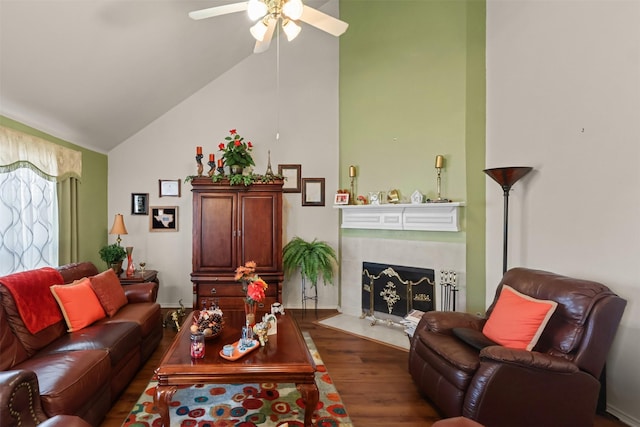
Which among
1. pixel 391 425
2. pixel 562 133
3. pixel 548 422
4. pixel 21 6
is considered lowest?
pixel 391 425

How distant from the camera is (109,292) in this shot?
2688mm

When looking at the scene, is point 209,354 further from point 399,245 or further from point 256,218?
point 399,245

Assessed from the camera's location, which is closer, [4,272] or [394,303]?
[4,272]

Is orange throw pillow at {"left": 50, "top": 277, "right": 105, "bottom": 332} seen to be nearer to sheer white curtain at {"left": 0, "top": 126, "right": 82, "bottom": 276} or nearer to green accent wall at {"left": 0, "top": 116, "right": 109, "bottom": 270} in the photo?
sheer white curtain at {"left": 0, "top": 126, "right": 82, "bottom": 276}

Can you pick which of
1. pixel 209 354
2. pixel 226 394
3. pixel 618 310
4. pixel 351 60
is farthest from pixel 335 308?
pixel 351 60

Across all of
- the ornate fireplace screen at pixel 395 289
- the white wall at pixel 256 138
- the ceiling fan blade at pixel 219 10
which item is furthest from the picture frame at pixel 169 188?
the ornate fireplace screen at pixel 395 289

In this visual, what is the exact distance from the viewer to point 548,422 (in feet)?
5.58

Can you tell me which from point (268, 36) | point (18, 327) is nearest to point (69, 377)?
point (18, 327)

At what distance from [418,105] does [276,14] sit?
2116 mm

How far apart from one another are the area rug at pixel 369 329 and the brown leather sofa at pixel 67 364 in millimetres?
2028

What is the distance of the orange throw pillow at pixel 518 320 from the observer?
1.88 metres

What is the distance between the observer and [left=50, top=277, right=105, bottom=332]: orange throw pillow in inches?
90.1

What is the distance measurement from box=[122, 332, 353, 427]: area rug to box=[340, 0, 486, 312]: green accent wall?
1950mm

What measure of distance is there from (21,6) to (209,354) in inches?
97.7
